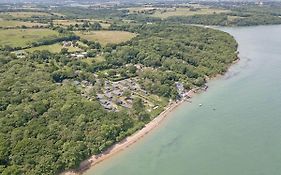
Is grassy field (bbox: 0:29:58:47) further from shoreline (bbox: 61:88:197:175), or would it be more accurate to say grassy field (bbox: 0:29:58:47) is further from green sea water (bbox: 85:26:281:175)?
green sea water (bbox: 85:26:281:175)

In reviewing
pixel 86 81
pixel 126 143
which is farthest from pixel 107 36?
pixel 126 143

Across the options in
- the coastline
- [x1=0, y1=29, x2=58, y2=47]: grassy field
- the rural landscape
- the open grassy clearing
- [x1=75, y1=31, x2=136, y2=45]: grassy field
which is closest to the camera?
the coastline

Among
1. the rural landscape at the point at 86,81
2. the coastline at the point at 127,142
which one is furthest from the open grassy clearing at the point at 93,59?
the coastline at the point at 127,142

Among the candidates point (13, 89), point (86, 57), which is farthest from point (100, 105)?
point (86, 57)

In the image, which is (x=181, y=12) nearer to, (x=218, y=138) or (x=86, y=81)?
(x=86, y=81)

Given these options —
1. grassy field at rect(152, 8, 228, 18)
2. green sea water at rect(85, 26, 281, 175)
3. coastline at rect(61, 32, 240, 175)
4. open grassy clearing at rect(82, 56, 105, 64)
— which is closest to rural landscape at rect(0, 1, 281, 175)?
open grassy clearing at rect(82, 56, 105, 64)

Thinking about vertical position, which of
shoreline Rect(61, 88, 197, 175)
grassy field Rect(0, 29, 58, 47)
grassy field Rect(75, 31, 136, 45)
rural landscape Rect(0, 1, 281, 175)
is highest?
grassy field Rect(0, 29, 58, 47)
